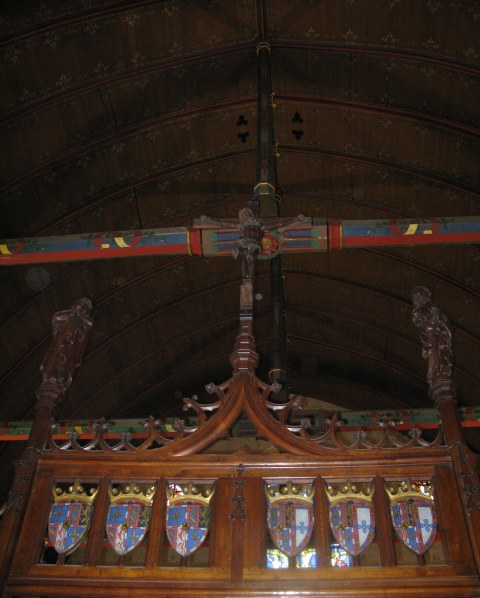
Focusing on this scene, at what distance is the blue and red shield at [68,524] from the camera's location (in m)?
3.18

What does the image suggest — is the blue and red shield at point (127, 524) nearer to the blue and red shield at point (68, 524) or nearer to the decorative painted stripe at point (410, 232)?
the blue and red shield at point (68, 524)

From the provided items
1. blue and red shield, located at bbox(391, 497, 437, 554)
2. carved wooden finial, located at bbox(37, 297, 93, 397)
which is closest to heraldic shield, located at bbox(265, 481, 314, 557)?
blue and red shield, located at bbox(391, 497, 437, 554)

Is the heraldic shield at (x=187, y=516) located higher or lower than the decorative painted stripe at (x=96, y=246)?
lower

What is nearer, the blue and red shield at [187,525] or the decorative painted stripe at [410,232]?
the blue and red shield at [187,525]

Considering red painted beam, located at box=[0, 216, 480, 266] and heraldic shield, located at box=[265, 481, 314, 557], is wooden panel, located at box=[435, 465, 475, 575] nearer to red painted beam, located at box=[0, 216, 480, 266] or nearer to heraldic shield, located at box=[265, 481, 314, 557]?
heraldic shield, located at box=[265, 481, 314, 557]

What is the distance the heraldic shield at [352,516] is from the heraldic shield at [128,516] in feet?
3.07

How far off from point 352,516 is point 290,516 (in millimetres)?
304

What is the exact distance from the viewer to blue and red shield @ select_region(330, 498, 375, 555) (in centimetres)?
306

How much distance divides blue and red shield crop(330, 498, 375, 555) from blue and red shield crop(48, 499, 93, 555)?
1.24 meters

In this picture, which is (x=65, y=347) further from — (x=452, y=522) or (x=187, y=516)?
(x=452, y=522)

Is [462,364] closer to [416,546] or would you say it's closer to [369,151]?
[369,151]

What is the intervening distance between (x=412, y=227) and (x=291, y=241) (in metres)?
1.36

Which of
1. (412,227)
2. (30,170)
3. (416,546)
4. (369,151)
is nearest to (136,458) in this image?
(416,546)

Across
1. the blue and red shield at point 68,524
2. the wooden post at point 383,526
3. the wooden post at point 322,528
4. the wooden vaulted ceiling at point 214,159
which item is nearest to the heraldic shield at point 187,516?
the blue and red shield at point 68,524
